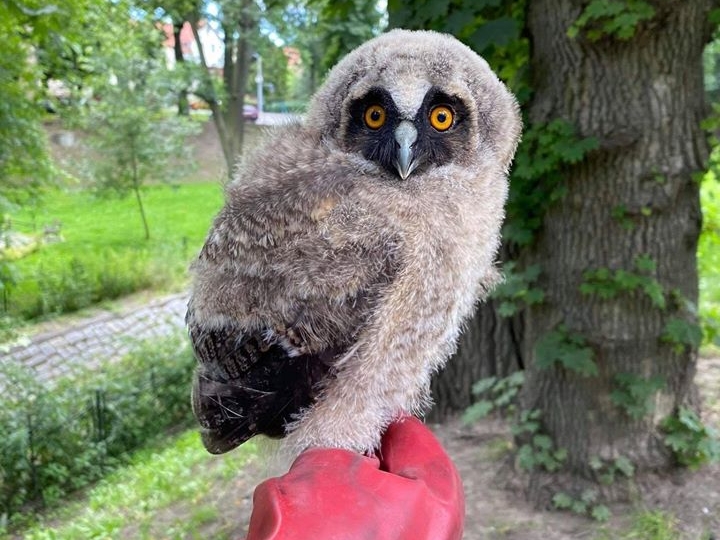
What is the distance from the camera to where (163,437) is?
8.52m

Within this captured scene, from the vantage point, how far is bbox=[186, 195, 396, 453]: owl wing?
194 centimetres

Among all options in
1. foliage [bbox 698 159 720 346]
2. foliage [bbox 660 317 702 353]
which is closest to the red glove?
foliage [bbox 660 317 702 353]

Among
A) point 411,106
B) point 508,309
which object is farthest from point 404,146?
point 508,309

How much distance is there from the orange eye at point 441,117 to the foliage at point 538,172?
201cm

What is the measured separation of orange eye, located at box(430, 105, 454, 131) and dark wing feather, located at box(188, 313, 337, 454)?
2.71 feet

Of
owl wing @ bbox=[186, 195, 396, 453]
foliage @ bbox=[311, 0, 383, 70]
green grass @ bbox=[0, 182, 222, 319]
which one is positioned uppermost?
foliage @ bbox=[311, 0, 383, 70]

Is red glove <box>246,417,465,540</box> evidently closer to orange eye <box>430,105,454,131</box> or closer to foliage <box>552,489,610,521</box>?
orange eye <box>430,105,454,131</box>

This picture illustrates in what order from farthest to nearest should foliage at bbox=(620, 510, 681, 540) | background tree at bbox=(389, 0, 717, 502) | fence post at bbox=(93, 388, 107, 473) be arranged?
fence post at bbox=(93, 388, 107, 473) < foliage at bbox=(620, 510, 681, 540) < background tree at bbox=(389, 0, 717, 502)

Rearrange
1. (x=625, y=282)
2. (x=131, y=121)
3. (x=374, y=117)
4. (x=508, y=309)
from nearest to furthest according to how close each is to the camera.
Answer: (x=374, y=117)
(x=625, y=282)
(x=508, y=309)
(x=131, y=121)

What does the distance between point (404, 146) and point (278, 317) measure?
2.16ft

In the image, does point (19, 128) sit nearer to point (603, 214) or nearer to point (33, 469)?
point (33, 469)

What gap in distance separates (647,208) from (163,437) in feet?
22.4

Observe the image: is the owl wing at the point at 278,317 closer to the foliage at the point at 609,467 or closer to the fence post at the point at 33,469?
the foliage at the point at 609,467

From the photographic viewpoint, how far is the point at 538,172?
4.05m
